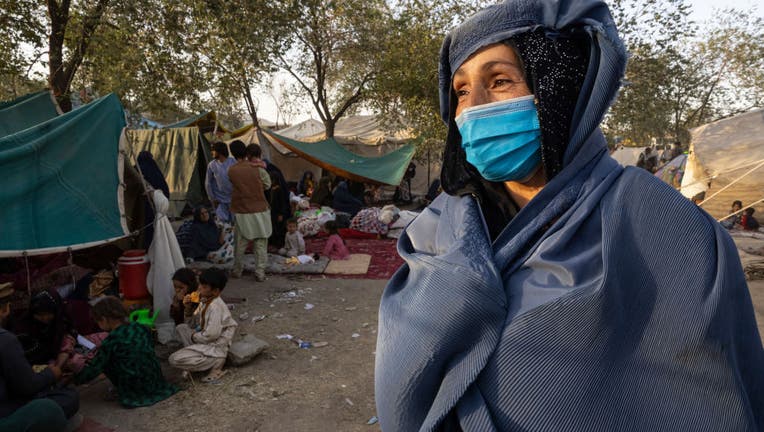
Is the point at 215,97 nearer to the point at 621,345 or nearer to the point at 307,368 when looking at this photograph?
the point at 307,368

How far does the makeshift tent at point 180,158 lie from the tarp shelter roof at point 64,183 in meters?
5.27

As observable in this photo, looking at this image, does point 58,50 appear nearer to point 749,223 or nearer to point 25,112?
point 25,112

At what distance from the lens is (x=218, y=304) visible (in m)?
3.71

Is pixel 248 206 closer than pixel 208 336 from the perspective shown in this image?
No

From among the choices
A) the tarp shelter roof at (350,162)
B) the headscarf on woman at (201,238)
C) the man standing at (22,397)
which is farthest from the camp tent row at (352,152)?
the man standing at (22,397)

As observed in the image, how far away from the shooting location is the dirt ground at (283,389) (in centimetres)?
299

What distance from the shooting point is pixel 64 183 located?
3.99 m

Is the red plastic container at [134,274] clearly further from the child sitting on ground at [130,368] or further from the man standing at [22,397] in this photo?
the man standing at [22,397]

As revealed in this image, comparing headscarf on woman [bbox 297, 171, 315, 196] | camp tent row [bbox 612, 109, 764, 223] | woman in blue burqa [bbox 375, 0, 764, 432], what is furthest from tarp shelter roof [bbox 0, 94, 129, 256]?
camp tent row [bbox 612, 109, 764, 223]

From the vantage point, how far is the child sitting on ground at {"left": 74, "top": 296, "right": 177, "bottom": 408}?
317 cm

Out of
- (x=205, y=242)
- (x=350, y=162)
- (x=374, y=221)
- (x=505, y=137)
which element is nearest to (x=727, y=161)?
(x=374, y=221)

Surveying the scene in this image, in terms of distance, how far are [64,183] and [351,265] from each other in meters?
3.97

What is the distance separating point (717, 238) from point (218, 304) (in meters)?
3.57

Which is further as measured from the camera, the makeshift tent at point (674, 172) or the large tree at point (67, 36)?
Answer: the makeshift tent at point (674, 172)
